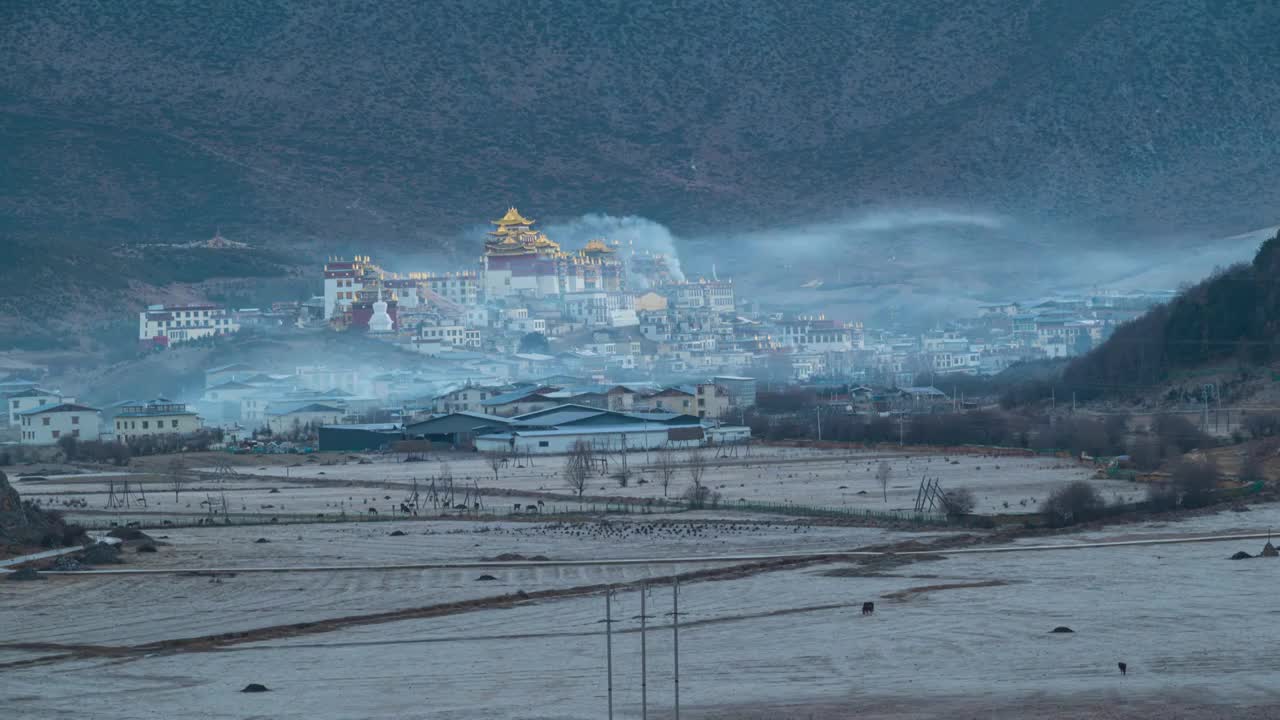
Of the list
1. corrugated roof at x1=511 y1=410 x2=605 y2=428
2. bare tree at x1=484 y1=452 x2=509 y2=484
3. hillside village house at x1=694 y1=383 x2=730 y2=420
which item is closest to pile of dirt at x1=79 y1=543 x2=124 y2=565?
bare tree at x1=484 y1=452 x2=509 y2=484

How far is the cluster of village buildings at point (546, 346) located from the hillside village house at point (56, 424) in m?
0.07

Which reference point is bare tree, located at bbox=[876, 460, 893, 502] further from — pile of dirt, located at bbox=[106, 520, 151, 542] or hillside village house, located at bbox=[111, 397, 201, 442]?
hillside village house, located at bbox=[111, 397, 201, 442]

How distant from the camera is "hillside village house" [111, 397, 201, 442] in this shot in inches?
2670

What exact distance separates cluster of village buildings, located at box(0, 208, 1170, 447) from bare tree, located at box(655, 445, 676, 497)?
3.74m

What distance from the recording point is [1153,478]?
36.8m

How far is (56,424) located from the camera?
223 ft

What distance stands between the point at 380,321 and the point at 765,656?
294ft

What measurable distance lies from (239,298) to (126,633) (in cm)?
10796

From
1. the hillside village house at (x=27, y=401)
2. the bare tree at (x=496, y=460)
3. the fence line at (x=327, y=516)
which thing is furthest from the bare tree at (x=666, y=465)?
the hillside village house at (x=27, y=401)

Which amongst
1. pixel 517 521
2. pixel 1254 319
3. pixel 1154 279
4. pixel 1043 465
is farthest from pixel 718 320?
pixel 517 521

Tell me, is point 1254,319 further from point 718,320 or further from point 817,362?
point 718,320

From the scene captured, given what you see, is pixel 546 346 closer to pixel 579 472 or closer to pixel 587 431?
pixel 587 431

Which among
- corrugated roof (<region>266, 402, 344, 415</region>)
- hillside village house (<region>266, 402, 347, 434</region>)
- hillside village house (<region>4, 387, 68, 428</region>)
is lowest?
hillside village house (<region>266, 402, 347, 434</region>)

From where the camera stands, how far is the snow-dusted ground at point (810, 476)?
36.4 m
